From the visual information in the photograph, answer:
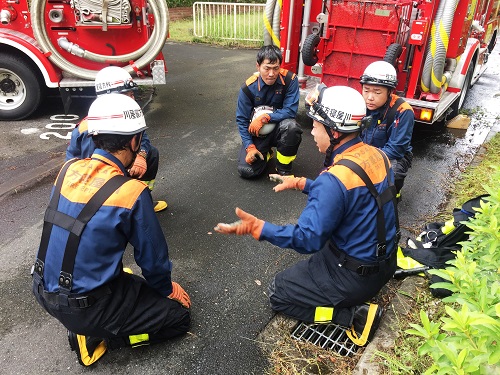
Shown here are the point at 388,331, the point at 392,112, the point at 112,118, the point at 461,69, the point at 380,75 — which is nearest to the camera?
the point at 112,118

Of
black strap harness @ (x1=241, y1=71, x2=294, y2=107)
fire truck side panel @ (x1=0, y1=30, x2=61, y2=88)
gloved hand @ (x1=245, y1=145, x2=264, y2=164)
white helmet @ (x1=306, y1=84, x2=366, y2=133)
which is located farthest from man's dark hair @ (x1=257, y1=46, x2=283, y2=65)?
fire truck side panel @ (x1=0, y1=30, x2=61, y2=88)

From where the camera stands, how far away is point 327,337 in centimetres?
260

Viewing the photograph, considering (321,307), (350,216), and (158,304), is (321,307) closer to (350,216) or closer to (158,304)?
(350,216)

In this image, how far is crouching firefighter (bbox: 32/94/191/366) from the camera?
2041 mm

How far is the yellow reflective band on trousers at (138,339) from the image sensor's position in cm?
240

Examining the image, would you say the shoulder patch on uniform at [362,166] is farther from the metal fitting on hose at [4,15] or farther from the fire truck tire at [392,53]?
the metal fitting on hose at [4,15]

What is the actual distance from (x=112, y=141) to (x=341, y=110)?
129 centimetres

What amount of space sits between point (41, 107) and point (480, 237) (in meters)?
6.74

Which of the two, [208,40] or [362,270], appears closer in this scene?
[362,270]

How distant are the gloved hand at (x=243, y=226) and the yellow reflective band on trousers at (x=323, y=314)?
724mm

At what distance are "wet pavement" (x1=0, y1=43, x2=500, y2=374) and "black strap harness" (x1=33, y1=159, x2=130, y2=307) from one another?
677 millimetres

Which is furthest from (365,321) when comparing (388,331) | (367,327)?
(388,331)

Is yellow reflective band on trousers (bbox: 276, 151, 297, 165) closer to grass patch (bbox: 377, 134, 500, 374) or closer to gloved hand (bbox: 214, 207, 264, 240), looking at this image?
grass patch (bbox: 377, 134, 500, 374)

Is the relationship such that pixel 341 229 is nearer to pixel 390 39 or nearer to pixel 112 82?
pixel 112 82
